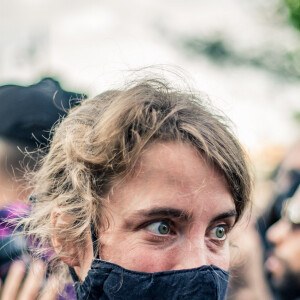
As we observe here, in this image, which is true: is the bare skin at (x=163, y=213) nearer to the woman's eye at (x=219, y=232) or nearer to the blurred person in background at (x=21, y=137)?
the woman's eye at (x=219, y=232)

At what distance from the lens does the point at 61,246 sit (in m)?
2.13

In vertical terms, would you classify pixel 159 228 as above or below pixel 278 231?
above

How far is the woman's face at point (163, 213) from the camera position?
1.88 m

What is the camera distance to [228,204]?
202 cm

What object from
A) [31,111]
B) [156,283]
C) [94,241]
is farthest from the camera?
[31,111]

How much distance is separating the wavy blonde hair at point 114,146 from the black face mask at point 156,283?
21 centimetres

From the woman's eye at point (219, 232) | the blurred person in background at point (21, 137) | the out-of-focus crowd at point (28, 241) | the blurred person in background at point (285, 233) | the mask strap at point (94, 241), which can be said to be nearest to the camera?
the mask strap at point (94, 241)

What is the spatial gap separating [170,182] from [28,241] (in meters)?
1.09

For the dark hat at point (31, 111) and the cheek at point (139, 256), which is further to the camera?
the dark hat at point (31, 111)

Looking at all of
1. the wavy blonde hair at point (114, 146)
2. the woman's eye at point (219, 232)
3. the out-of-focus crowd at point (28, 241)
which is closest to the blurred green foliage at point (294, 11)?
the out-of-focus crowd at point (28, 241)

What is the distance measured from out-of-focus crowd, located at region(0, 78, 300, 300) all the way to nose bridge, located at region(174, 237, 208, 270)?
0.71 metres

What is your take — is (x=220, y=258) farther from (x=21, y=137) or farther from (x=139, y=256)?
(x=21, y=137)

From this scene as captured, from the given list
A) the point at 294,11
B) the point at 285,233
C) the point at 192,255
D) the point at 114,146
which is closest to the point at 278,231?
the point at 285,233

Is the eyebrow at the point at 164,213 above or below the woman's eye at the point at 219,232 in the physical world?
above
